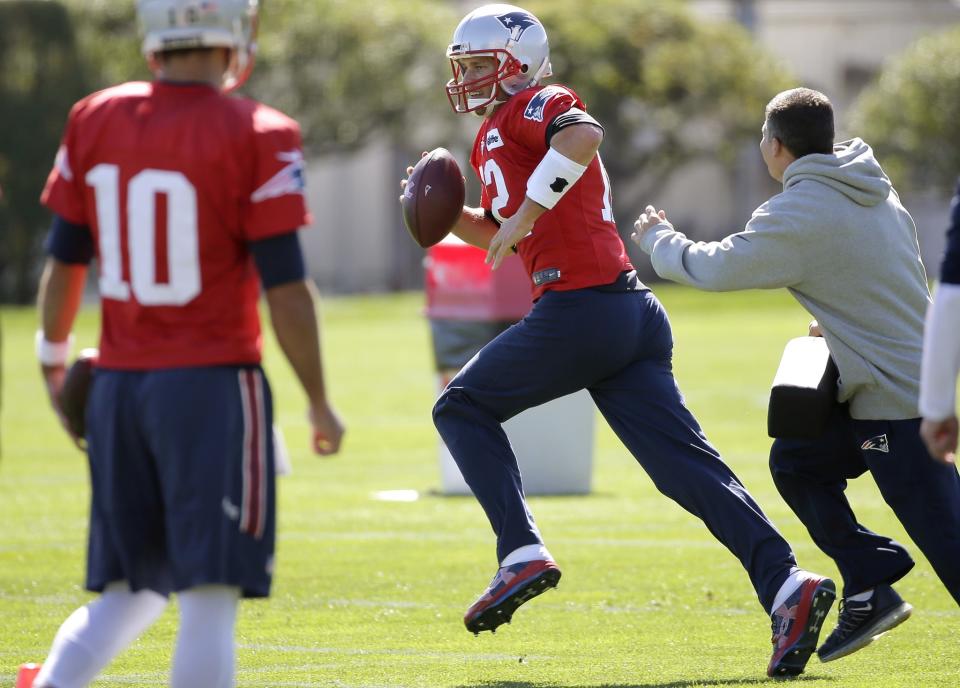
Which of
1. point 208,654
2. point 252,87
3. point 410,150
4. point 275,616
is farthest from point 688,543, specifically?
point 410,150

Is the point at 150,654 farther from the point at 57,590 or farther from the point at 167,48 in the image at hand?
the point at 167,48

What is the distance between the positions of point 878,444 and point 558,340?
41.5 inches

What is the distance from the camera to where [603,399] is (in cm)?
570

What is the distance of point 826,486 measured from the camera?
5.63 m

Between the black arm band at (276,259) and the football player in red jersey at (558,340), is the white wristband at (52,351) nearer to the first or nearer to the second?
the black arm band at (276,259)

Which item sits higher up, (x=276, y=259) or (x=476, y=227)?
(x=276, y=259)

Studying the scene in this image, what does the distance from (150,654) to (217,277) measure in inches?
85.9

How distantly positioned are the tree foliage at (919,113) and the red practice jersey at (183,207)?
142 feet

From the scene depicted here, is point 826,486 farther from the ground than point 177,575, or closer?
closer

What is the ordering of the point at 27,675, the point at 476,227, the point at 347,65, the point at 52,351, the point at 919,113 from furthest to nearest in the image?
the point at 347,65 < the point at 919,113 < the point at 476,227 < the point at 27,675 < the point at 52,351

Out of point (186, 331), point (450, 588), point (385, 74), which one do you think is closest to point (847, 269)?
point (186, 331)

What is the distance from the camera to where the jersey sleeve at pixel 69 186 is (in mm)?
4191

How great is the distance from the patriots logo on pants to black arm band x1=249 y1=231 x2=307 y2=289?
209 centimetres

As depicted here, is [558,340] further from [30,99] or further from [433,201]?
[30,99]
